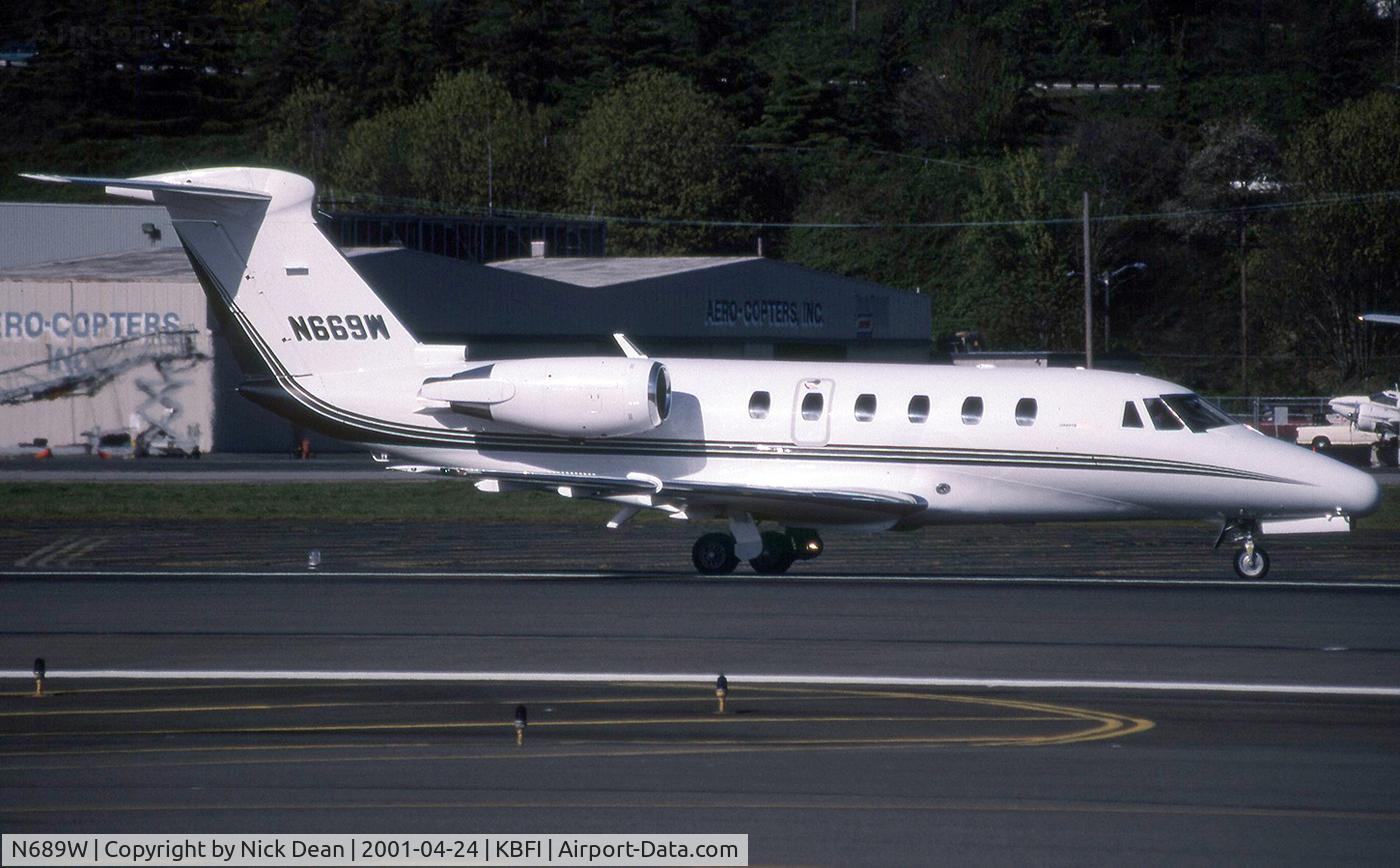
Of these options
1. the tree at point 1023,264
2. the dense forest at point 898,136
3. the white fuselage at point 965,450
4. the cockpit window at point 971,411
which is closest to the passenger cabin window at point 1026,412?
the white fuselage at point 965,450

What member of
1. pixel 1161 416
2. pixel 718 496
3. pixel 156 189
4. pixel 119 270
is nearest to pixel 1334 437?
pixel 1161 416

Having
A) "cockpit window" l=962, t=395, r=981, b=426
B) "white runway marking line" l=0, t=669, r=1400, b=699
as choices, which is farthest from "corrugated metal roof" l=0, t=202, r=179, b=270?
"white runway marking line" l=0, t=669, r=1400, b=699

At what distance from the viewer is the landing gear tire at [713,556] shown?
22.0 m

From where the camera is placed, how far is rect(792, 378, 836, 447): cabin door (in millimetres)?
21844

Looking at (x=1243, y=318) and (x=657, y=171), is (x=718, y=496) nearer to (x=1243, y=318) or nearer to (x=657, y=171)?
(x=1243, y=318)

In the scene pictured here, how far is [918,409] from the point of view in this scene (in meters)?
21.8

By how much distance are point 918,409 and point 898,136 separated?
264 feet

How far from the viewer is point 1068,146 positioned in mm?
86125

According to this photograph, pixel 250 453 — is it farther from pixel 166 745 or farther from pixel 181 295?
pixel 166 745

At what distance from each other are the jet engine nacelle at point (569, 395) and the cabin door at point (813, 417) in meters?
1.69

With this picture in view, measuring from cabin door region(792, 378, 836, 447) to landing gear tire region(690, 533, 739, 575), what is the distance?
1638mm

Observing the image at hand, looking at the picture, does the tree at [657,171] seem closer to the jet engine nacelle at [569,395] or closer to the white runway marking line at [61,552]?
the white runway marking line at [61,552]

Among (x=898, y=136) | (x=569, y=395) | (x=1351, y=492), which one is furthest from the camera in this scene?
(x=898, y=136)

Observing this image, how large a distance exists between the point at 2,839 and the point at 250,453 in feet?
148
